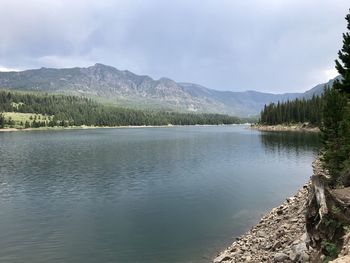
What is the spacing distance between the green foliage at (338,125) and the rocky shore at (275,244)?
6530 millimetres

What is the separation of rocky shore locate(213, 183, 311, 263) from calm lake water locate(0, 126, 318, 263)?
3.29 m

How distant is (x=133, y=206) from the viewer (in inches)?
1955

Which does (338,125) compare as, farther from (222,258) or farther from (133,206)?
(133,206)

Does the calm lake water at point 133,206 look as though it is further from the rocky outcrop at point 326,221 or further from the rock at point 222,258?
the rocky outcrop at point 326,221

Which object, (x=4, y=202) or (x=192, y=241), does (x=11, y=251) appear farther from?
(x=4, y=202)

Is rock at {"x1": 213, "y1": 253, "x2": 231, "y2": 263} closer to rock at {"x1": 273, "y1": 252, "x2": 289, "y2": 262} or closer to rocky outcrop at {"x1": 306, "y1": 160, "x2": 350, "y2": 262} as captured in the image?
rock at {"x1": 273, "y1": 252, "x2": 289, "y2": 262}

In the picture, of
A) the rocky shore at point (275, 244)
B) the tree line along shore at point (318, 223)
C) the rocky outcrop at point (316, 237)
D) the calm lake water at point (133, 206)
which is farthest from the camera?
the calm lake water at point (133, 206)

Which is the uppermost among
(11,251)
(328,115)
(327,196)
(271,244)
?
(328,115)

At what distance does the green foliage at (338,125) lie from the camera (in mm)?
40084

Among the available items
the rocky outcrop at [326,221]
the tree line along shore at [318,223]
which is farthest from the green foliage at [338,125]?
the rocky outcrop at [326,221]

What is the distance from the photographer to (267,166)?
88812mm

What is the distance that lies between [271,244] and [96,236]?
18.6 m

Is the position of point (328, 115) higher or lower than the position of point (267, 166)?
higher

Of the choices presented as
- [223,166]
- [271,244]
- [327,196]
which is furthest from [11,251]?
[223,166]
